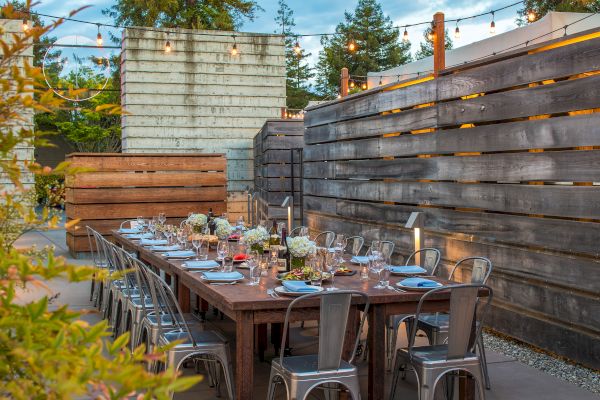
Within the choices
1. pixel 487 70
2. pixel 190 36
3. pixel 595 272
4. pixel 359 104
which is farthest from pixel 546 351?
pixel 190 36

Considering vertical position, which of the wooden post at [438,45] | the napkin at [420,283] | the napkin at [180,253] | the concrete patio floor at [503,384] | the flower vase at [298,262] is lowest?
the concrete patio floor at [503,384]

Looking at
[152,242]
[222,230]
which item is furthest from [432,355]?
[152,242]

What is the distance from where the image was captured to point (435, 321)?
190 inches

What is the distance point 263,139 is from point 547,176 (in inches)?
318

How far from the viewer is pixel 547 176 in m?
5.32

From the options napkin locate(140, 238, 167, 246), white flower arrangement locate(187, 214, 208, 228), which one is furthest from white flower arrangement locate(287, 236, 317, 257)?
white flower arrangement locate(187, 214, 208, 228)

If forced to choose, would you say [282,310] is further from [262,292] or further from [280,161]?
[280,161]

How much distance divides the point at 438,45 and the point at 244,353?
13.4ft

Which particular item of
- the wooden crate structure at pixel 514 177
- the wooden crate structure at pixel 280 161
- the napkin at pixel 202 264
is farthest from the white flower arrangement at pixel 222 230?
the wooden crate structure at pixel 280 161

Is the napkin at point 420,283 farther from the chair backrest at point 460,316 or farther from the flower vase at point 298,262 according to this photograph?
the flower vase at point 298,262

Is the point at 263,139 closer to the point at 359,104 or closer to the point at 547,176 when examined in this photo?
the point at 359,104

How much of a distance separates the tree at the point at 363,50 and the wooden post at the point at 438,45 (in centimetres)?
2842

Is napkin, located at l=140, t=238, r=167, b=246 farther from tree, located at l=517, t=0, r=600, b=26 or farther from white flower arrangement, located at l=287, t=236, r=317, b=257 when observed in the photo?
tree, located at l=517, t=0, r=600, b=26

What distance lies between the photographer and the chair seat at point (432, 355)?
3.84 meters
